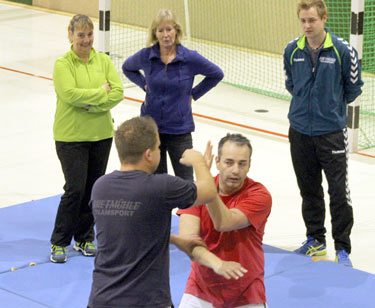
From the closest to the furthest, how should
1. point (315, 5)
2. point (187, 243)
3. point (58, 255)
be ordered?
point (187, 243), point (315, 5), point (58, 255)

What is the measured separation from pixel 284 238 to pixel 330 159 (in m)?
1.03

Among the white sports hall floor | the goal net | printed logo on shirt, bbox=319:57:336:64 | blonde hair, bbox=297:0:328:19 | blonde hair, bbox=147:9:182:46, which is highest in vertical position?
blonde hair, bbox=297:0:328:19

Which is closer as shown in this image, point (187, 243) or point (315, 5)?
point (187, 243)

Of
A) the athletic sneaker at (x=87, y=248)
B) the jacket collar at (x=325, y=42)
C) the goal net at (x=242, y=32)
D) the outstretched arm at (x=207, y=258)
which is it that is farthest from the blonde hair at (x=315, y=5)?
the goal net at (x=242, y=32)

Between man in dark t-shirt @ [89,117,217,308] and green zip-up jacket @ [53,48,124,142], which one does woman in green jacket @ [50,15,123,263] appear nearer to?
green zip-up jacket @ [53,48,124,142]

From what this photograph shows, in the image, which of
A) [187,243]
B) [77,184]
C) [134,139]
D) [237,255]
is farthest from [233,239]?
[77,184]

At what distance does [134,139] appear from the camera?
401 centimetres

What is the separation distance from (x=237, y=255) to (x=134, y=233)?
657mm

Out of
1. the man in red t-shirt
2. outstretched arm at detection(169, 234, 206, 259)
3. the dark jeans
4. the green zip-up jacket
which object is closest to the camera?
outstretched arm at detection(169, 234, 206, 259)

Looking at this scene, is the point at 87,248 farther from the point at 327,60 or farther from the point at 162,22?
the point at 327,60

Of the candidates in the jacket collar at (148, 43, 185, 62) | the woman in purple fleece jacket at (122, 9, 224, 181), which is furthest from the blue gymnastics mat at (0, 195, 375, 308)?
the jacket collar at (148, 43, 185, 62)

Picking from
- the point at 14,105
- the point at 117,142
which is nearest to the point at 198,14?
the point at 14,105

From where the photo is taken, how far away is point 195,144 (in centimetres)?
1002

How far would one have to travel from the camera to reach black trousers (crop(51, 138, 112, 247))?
21.7 feet
